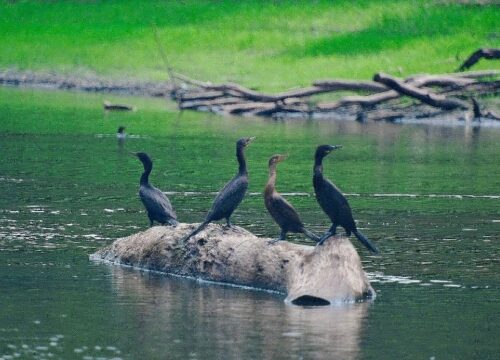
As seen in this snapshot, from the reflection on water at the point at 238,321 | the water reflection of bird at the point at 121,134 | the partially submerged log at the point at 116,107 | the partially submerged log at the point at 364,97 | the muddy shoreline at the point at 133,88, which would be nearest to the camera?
the reflection on water at the point at 238,321

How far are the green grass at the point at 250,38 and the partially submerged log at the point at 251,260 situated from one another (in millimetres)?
41014

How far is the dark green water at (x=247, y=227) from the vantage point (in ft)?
64.8

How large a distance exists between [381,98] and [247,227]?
29888 millimetres

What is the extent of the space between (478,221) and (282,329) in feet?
39.1

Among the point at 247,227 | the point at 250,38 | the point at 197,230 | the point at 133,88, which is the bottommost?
the point at 247,227

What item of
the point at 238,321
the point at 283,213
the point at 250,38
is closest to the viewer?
the point at 238,321

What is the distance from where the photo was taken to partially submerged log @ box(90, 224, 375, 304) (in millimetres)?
22484

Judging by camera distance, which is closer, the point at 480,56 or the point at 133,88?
the point at 480,56

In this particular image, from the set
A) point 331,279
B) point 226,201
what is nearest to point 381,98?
point 226,201

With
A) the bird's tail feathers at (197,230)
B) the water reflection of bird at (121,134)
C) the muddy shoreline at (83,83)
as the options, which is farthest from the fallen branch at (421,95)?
the bird's tail feathers at (197,230)

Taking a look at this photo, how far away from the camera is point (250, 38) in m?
80.4

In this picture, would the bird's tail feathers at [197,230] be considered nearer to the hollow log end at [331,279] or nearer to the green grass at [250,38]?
the hollow log end at [331,279]

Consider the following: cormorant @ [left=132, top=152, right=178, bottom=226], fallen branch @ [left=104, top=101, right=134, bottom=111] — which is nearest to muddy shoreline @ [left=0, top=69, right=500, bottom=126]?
fallen branch @ [left=104, top=101, right=134, bottom=111]

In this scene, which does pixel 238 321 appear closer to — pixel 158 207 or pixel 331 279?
pixel 331 279
